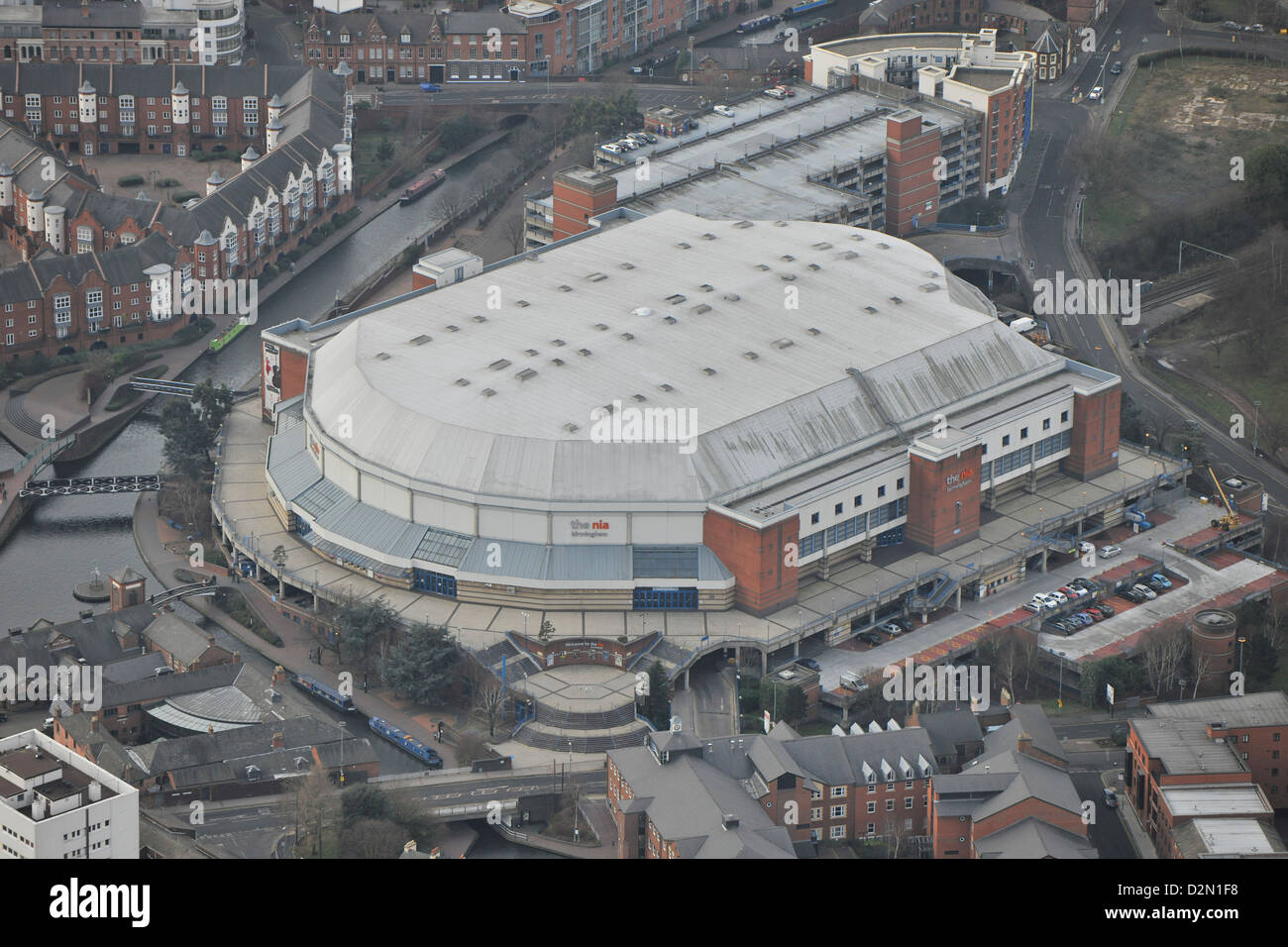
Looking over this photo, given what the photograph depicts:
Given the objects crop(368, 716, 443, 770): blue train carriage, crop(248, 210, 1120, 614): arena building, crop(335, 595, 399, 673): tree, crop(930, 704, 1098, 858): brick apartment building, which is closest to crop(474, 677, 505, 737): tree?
crop(368, 716, 443, 770): blue train carriage

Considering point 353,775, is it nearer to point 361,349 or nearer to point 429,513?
point 429,513

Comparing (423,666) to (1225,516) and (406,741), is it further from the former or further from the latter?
(1225,516)

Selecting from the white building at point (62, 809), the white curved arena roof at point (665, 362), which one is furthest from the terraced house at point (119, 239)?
the white building at point (62, 809)

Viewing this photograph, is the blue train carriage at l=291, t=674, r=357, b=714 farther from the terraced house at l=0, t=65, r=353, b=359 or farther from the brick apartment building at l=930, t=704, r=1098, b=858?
the terraced house at l=0, t=65, r=353, b=359

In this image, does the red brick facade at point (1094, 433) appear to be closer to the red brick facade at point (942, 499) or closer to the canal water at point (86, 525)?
the red brick facade at point (942, 499)

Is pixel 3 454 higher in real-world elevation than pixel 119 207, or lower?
lower

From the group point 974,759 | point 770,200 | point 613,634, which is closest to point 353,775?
point 613,634
